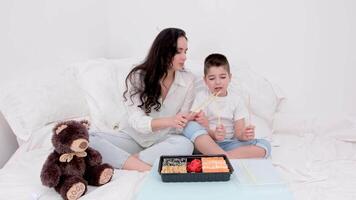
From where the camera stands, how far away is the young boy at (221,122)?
136 cm

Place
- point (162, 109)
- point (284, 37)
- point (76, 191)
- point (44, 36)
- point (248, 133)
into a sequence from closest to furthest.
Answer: point (76, 191) → point (248, 133) → point (162, 109) → point (44, 36) → point (284, 37)

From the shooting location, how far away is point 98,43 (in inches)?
83.3

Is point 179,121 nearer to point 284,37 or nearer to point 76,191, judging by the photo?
point 76,191

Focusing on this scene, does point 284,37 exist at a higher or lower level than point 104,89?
higher

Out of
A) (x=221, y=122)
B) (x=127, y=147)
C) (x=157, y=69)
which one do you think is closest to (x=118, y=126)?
(x=127, y=147)

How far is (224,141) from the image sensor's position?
1478 mm

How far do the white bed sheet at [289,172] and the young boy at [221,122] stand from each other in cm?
11

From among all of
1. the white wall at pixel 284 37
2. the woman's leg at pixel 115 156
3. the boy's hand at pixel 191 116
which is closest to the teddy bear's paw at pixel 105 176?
the woman's leg at pixel 115 156

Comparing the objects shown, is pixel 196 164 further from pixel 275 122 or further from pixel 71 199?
pixel 275 122

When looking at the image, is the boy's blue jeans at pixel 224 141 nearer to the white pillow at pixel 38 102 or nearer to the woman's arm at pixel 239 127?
the woman's arm at pixel 239 127

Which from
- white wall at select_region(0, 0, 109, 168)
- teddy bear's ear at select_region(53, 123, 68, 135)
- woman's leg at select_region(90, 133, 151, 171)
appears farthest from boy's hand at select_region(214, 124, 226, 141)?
white wall at select_region(0, 0, 109, 168)

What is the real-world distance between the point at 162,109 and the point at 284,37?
0.86 metres

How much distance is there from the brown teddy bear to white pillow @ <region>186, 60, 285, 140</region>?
2.18 feet

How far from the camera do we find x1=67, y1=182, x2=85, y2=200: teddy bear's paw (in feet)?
3.24
